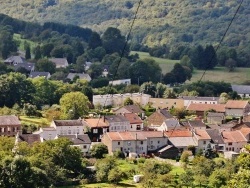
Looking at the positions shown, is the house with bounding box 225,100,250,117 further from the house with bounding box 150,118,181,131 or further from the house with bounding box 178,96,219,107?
the house with bounding box 150,118,181,131

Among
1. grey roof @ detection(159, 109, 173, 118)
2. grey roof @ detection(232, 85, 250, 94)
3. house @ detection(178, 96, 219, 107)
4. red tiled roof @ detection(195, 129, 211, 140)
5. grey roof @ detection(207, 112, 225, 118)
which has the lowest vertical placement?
red tiled roof @ detection(195, 129, 211, 140)

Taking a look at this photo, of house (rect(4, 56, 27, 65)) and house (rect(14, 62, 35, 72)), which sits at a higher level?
house (rect(4, 56, 27, 65))

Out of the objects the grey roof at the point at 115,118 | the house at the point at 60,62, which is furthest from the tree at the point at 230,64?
the grey roof at the point at 115,118

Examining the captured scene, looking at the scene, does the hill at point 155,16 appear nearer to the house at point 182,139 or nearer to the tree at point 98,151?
the house at point 182,139

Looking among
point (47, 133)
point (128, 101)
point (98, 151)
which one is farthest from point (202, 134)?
point (128, 101)

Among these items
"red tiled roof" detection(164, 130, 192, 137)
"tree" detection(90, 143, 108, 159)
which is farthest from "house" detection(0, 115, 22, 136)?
"red tiled roof" detection(164, 130, 192, 137)
